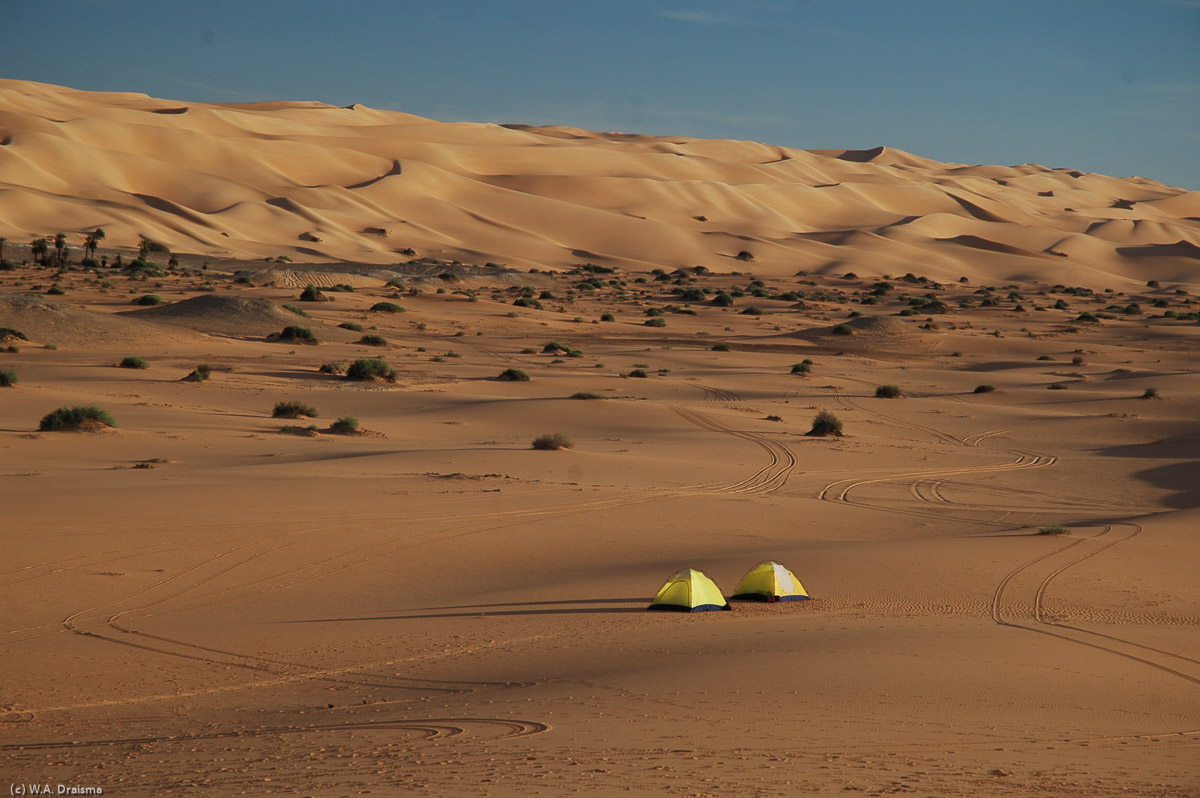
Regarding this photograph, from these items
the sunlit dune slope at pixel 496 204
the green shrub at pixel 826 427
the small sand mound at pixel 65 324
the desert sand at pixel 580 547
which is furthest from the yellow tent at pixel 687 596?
the sunlit dune slope at pixel 496 204

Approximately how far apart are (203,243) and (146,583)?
5783 cm

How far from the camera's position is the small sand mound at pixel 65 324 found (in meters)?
29.2

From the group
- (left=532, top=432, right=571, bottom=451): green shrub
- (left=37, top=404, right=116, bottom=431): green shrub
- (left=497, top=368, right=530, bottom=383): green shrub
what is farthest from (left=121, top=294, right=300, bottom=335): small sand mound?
(left=532, top=432, right=571, bottom=451): green shrub

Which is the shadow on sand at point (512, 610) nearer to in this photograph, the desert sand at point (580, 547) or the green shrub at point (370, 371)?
the desert sand at point (580, 547)

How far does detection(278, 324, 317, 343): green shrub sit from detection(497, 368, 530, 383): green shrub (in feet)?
25.6

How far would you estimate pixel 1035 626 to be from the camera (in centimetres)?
870

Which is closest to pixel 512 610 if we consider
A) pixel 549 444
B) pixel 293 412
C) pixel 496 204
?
pixel 549 444

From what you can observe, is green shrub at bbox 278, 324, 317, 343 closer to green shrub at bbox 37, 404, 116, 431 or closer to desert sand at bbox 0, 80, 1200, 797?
desert sand at bbox 0, 80, 1200, 797

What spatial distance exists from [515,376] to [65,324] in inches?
517

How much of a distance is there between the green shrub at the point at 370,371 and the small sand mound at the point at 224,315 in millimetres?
8697

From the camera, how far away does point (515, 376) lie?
27.6 m

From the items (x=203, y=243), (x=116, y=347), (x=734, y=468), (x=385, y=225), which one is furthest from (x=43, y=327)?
(x=385, y=225)

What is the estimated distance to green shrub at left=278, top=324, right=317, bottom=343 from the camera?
3259 centimetres

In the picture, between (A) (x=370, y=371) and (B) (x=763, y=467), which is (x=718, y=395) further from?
(B) (x=763, y=467)
